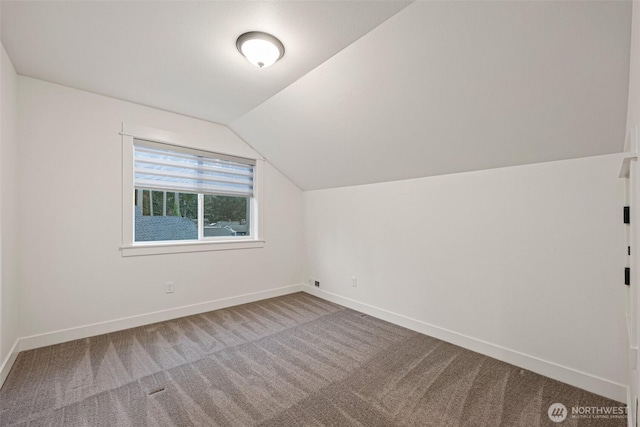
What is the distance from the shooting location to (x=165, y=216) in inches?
131

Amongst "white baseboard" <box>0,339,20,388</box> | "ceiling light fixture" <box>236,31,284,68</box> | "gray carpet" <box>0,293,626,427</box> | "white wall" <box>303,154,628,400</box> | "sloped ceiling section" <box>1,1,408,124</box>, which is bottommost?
"gray carpet" <box>0,293,626,427</box>

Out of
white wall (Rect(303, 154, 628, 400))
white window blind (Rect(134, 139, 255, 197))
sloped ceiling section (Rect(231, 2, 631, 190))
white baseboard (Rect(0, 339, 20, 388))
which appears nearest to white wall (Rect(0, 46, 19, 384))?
white baseboard (Rect(0, 339, 20, 388))

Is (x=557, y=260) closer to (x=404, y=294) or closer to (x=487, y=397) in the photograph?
(x=487, y=397)

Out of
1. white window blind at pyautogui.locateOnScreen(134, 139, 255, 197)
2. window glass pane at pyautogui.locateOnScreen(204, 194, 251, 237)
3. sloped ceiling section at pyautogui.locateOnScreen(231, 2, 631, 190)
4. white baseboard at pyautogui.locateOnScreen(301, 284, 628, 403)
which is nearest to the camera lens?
sloped ceiling section at pyautogui.locateOnScreen(231, 2, 631, 190)

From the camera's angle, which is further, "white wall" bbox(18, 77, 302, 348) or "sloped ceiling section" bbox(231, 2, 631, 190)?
"white wall" bbox(18, 77, 302, 348)

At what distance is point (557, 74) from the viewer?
1.60 metres

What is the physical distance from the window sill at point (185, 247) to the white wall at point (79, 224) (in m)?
0.07

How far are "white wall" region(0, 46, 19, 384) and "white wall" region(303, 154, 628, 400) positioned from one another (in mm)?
3203

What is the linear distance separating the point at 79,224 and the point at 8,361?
1171 millimetres

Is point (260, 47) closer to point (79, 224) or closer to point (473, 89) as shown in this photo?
point (473, 89)

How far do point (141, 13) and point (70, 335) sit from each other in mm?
2857

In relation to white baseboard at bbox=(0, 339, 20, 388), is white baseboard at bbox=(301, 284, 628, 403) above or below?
below

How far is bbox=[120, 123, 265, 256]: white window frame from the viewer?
2.91m

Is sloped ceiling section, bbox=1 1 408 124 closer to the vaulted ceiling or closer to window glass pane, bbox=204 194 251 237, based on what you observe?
the vaulted ceiling
